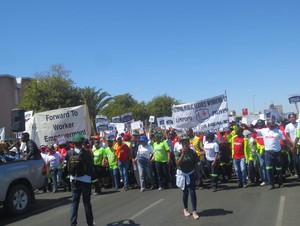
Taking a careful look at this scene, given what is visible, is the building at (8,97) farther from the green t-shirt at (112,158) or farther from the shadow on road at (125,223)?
the shadow on road at (125,223)

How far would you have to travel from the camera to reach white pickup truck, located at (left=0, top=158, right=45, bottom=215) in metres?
9.46

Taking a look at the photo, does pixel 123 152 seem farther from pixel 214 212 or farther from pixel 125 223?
pixel 214 212

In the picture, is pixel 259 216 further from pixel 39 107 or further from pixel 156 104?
pixel 156 104

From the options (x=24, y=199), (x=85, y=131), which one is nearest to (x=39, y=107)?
(x=85, y=131)

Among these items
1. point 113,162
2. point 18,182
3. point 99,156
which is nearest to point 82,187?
point 18,182

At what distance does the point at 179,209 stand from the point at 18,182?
14.8 ft

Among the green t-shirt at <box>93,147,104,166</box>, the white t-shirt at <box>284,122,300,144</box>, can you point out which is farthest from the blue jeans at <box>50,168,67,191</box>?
the white t-shirt at <box>284,122,300,144</box>

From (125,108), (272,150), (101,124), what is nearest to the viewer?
(272,150)

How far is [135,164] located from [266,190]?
4.56m

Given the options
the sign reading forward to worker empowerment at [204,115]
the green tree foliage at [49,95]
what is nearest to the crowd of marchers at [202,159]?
the sign reading forward to worker empowerment at [204,115]

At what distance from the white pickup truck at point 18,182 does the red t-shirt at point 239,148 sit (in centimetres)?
577

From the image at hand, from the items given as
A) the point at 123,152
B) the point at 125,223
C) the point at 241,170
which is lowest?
the point at 125,223

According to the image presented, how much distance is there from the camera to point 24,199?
10.1 metres

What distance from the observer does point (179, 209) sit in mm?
8539
